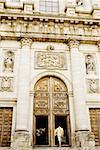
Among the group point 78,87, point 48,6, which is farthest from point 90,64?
point 48,6

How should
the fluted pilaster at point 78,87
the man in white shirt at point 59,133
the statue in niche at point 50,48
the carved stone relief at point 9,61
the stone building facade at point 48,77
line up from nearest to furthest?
the man in white shirt at point 59,133, the stone building facade at point 48,77, the fluted pilaster at point 78,87, the carved stone relief at point 9,61, the statue in niche at point 50,48

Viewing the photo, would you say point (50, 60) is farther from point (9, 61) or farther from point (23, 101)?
point (23, 101)

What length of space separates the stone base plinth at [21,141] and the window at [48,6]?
9584mm

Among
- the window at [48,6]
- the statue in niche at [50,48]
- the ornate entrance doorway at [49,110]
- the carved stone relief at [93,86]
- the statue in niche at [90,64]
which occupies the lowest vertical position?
the ornate entrance doorway at [49,110]

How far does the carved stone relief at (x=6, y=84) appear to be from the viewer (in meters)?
14.0

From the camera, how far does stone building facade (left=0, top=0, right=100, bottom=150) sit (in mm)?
13062

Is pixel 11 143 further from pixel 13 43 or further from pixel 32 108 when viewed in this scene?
pixel 13 43

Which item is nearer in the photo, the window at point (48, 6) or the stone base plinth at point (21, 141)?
the stone base plinth at point (21, 141)

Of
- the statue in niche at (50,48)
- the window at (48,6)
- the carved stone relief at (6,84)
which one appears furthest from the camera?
the window at (48,6)

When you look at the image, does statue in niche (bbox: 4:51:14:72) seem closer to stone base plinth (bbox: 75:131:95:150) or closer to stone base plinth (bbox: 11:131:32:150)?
stone base plinth (bbox: 11:131:32:150)

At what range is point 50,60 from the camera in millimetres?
15266

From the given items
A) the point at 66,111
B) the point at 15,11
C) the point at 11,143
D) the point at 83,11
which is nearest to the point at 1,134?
the point at 11,143

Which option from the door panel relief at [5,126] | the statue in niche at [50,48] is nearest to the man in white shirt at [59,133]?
the door panel relief at [5,126]

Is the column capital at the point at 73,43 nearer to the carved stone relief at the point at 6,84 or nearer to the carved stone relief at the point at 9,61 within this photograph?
the carved stone relief at the point at 9,61
